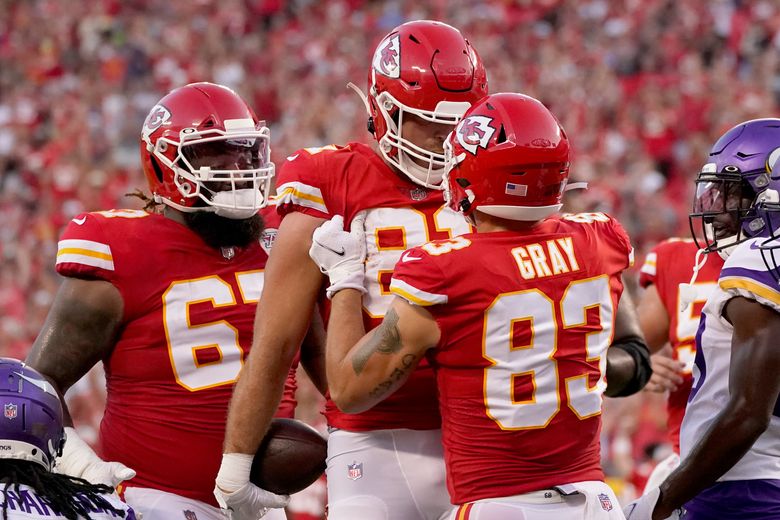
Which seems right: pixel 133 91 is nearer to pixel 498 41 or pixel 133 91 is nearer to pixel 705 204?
pixel 498 41

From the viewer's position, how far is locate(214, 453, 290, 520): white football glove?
3.43 m

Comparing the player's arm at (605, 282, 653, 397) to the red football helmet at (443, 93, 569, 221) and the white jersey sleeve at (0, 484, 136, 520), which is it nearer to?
the red football helmet at (443, 93, 569, 221)

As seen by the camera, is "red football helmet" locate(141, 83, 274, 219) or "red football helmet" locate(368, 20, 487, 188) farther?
"red football helmet" locate(141, 83, 274, 219)

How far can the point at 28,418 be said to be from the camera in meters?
3.11

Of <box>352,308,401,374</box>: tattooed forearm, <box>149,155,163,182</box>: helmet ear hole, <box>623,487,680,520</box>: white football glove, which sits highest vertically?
<box>149,155,163,182</box>: helmet ear hole

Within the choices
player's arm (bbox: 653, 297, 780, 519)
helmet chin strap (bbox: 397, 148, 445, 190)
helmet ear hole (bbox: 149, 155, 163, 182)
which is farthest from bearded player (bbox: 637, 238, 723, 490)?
helmet ear hole (bbox: 149, 155, 163, 182)

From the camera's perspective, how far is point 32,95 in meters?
13.3

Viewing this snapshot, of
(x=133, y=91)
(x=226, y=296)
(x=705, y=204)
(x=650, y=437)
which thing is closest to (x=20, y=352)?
(x=133, y=91)

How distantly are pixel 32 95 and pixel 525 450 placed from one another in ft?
36.8

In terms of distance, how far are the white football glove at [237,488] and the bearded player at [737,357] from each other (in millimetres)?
1074

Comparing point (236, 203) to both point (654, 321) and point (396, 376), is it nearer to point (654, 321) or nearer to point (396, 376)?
point (396, 376)

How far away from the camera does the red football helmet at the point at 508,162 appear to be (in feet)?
10.3

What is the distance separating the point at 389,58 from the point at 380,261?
1.90 feet

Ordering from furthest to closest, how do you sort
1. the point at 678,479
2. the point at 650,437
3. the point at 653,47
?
the point at 653,47, the point at 650,437, the point at 678,479
